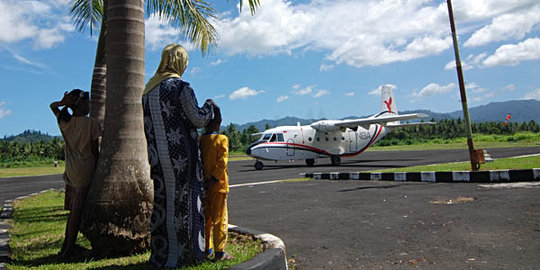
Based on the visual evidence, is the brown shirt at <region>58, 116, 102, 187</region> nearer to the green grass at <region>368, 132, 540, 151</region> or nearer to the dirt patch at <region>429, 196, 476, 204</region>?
the dirt patch at <region>429, 196, 476, 204</region>

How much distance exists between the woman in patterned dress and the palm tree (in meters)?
0.82

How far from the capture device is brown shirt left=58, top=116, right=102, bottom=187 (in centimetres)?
384

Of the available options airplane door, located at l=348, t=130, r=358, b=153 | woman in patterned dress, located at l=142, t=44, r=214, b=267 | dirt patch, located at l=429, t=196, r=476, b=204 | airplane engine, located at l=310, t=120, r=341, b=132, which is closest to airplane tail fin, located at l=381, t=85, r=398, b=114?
airplane door, located at l=348, t=130, r=358, b=153

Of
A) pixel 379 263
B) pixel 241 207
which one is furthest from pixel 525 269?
pixel 241 207

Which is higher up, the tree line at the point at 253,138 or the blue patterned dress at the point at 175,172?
the tree line at the point at 253,138

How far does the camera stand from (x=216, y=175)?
319 cm

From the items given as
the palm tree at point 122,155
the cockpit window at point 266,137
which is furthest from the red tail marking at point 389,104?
the palm tree at point 122,155

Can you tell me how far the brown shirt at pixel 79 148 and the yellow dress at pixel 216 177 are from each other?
1.37 meters

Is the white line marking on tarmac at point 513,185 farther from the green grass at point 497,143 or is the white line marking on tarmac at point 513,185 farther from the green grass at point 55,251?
the green grass at point 497,143

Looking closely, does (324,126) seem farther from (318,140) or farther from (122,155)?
(122,155)

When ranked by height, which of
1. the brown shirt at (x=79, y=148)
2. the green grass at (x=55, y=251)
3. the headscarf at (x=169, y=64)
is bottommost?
the green grass at (x=55, y=251)

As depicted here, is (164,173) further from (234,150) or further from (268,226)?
(234,150)

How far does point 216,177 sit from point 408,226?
261cm

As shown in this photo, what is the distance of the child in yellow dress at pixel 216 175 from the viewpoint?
318cm
